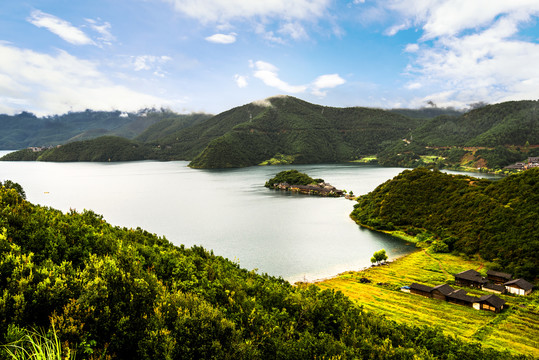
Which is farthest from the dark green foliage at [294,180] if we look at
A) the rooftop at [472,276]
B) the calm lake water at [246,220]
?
the rooftop at [472,276]

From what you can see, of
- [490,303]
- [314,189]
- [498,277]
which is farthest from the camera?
[314,189]

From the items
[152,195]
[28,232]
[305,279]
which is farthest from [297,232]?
[152,195]

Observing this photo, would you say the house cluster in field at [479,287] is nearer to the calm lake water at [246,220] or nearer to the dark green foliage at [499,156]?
the calm lake water at [246,220]

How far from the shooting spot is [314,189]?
98562 millimetres

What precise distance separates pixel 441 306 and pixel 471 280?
283 inches

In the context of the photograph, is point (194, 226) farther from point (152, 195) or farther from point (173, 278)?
point (173, 278)

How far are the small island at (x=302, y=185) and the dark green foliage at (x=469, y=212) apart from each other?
83.4 ft

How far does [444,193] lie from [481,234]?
16232 millimetres

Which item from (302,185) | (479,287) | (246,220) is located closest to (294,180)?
(302,185)

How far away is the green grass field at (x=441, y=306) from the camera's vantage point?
2236cm

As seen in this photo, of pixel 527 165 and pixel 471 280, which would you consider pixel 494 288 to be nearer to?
pixel 471 280

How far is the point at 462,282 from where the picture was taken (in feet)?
108

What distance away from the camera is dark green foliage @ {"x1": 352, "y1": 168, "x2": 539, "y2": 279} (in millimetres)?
36938

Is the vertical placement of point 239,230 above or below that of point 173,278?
below
